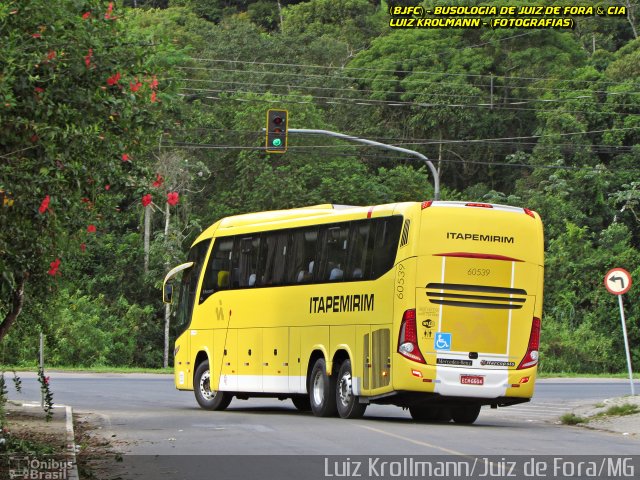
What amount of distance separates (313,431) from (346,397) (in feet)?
12.7

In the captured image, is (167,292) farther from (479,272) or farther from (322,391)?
(479,272)

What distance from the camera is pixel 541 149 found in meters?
69.6

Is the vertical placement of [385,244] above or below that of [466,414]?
above

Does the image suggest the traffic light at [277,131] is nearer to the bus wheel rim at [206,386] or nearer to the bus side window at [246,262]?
the bus side window at [246,262]

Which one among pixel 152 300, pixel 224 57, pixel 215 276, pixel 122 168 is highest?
pixel 224 57

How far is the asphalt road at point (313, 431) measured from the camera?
691 inches

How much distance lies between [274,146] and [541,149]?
116 feet

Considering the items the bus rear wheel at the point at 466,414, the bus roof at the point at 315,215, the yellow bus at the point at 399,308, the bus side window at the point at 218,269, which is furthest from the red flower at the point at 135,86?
the bus side window at the point at 218,269

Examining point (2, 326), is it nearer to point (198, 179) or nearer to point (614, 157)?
point (198, 179)

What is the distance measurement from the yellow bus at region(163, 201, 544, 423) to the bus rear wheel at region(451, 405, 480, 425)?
2cm

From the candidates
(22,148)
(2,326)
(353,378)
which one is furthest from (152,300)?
(22,148)

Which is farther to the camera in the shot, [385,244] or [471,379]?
[385,244]

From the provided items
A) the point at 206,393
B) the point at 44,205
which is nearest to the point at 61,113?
the point at 44,205

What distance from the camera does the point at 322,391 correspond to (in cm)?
2503
